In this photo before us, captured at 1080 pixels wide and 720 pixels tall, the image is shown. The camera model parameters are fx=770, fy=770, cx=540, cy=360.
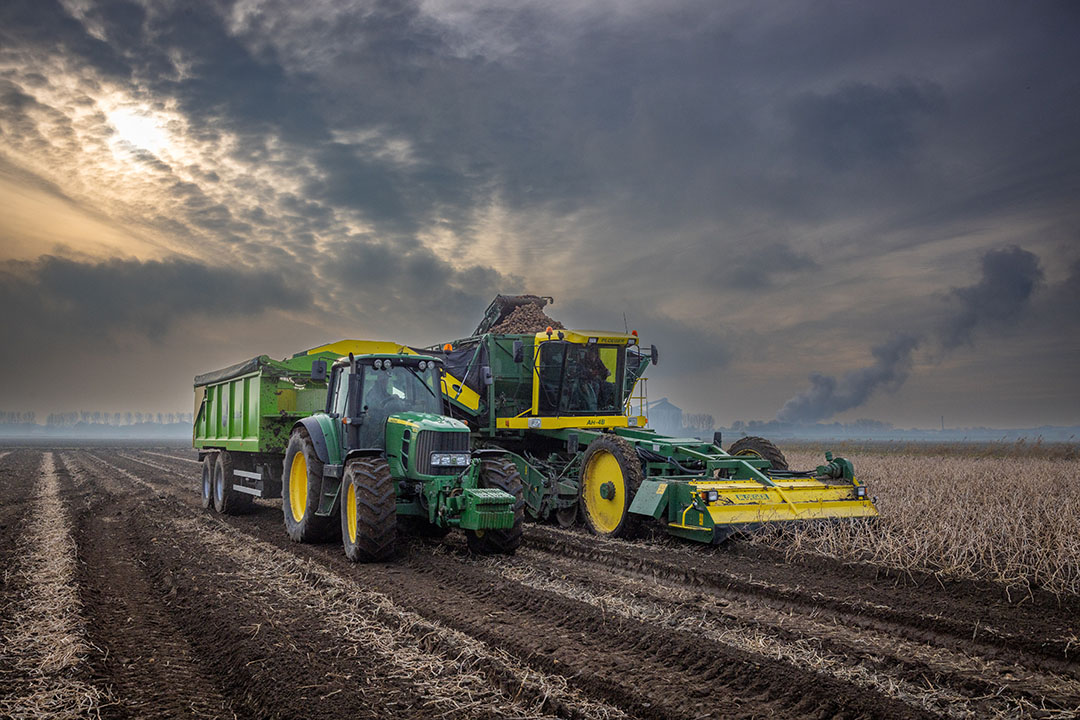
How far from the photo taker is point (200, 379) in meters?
16.5

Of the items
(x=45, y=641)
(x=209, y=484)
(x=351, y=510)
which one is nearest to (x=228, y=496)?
(x=209, y=484)

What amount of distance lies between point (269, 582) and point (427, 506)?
78.8 inches

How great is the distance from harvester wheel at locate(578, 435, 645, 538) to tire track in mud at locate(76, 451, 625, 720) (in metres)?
4.07

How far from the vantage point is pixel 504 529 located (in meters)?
8.97

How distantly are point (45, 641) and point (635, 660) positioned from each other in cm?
431

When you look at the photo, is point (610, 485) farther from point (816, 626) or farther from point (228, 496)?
point (228, 496)

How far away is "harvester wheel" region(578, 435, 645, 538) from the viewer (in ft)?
33.9

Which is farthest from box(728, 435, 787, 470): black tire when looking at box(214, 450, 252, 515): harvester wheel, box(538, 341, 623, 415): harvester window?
box(214, 450, 252, 515): harvester wheel

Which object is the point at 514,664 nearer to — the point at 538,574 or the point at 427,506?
the point at 538,574

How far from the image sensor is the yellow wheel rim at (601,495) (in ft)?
34.8

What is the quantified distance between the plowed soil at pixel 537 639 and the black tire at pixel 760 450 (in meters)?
3.14

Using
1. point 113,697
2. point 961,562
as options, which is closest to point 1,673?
point 113,697

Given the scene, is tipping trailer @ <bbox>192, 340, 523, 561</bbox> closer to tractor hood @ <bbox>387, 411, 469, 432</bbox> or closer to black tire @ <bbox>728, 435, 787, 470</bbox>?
tractor hood @ <bbox>387, 411, 469, 432</bbox>

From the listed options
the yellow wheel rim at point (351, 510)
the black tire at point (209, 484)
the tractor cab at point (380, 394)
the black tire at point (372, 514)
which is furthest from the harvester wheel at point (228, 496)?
the black tire at point (372, 514)
